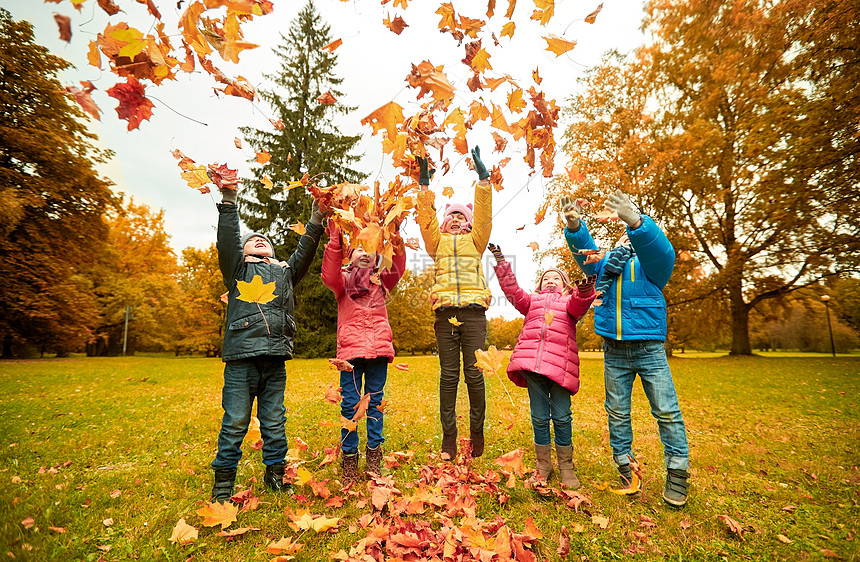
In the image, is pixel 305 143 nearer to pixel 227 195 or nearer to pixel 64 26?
pixel 227 195

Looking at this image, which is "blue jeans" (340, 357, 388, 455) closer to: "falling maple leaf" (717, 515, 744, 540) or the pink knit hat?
the pink knit hat

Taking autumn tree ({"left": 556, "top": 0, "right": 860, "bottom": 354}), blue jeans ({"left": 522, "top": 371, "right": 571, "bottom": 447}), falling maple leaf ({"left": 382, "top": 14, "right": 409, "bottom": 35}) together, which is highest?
autumn tree ({"left": 556, "top": 0, "right": 860, "bottom": 354})

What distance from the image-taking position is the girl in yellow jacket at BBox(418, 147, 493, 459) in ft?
10.3

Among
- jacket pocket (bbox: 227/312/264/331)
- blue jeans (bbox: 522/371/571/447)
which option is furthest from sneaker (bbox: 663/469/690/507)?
jacket pocket (bbox: 227/312/264/331)

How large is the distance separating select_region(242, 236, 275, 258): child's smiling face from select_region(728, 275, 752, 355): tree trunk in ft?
55.3

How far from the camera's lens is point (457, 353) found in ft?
10.6

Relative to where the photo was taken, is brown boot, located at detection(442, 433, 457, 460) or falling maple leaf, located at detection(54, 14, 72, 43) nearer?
falling maple leaf, located at detection(54, 14, 72, 43)

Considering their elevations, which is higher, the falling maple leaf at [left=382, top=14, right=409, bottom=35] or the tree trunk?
the falling maple leaf at [left=382, top=14, right=409, bottom=35]

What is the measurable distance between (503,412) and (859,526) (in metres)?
3.91

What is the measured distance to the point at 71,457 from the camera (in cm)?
378

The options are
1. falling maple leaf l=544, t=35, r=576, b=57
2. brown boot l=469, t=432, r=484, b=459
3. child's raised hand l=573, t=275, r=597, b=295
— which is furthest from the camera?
brown boot l=469, t=432, r=484, b=459

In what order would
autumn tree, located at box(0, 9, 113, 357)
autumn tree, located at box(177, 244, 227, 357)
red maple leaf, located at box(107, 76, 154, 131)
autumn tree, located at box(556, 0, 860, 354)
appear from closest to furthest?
1. red maple leaf, located at box(107, 76, 154, 131)
2. autumn tree, located at box(556, 0, 860, 354)
3. autumn tree, located at box(0, 9, 113, 357)
4. autumn tree, located at box(177, 244, 227, 357)

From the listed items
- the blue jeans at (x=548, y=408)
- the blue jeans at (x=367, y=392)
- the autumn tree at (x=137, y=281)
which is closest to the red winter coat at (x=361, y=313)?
the blue jeans at (x=367, y=392)

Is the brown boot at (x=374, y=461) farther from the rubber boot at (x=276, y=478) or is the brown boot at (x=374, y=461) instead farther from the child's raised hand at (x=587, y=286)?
the child's raised hand at (x=587, y=286)
